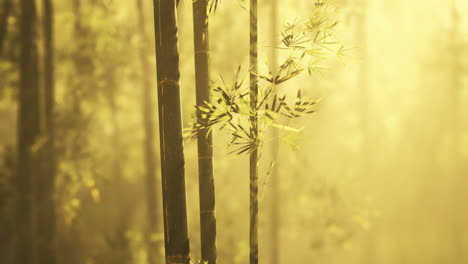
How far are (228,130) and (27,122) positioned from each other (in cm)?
410

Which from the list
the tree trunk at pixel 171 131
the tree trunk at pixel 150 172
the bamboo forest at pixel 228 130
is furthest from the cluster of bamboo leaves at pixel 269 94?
the tree trunk at pixel 150 172

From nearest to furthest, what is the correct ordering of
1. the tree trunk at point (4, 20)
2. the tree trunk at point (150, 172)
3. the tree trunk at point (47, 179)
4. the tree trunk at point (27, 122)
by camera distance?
the tree trunk at point (4, 20) < the tree trunk at point (27, 122) < the tree trunk at point (47, 179) < the tree trunk at point (150, 172)

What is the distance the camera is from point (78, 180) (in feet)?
22.2

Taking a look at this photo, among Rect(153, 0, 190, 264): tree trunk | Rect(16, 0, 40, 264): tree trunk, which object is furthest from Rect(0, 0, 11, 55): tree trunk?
Rect(153, 0, 190, 264): tree trunk

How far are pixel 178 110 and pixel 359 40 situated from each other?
8194 mm

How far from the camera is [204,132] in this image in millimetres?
2543

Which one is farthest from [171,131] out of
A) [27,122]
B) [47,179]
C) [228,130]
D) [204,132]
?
[47,179]

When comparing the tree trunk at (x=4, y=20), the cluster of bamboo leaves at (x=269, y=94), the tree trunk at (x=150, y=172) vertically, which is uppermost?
the tree trunk at (x=4, y=20)

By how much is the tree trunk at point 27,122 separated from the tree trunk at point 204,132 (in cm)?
385

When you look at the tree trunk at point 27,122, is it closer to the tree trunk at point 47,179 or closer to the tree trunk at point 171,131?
the tree trunk at point 47,179

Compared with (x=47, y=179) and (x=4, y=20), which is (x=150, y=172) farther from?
(x=4, y=20)

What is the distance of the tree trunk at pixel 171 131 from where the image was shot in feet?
7.63

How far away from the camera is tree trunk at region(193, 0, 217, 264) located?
2.51m

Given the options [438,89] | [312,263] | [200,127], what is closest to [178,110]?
[200,127]
